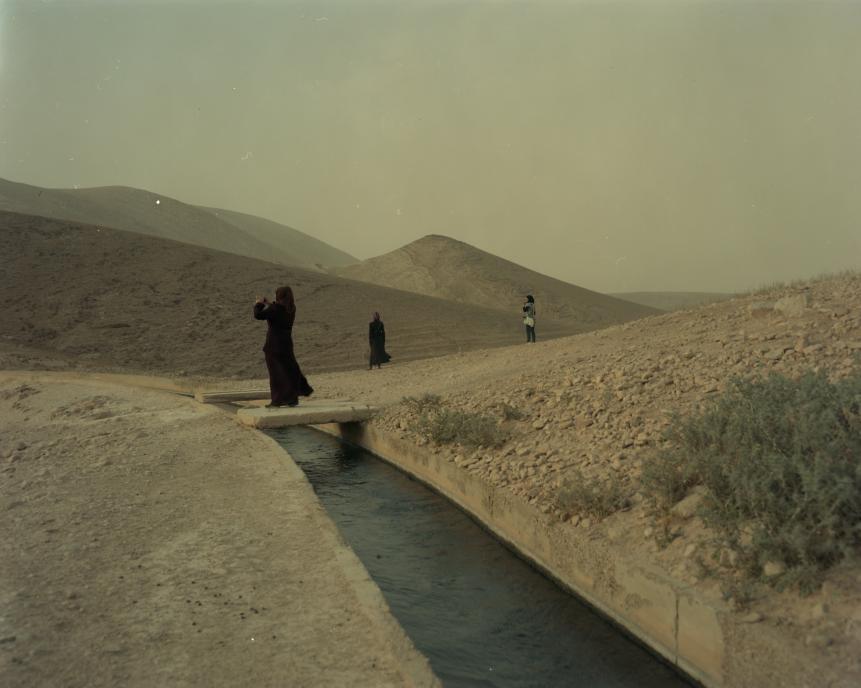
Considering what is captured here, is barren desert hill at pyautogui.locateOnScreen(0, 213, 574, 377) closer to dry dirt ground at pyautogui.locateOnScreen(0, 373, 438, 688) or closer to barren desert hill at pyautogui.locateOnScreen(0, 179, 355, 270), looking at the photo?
dry dirt ground at pyautogui.locateOnScreen(0, 373, 438, 688)

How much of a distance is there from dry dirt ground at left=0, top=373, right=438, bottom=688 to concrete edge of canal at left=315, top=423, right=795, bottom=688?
1.63 m

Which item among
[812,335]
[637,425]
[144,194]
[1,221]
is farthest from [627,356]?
[144,194]

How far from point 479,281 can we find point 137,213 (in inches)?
2041

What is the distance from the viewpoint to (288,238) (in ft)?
457

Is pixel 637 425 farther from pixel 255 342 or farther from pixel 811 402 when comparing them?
pixel 255 342

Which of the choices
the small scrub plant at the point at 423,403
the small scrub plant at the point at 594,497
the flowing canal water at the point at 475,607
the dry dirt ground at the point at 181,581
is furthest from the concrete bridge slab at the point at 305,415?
the small scrub plant at the point at 594,497

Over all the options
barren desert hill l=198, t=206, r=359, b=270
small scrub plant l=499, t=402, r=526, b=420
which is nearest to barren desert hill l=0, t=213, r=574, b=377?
small scrub plant l=499, t=402, r=526, b=420

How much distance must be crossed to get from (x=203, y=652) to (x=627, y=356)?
25.3 feet

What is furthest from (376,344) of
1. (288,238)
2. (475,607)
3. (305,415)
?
(288,238)

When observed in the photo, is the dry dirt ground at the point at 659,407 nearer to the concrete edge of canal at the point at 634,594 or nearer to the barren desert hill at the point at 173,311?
the concrete edge of canal at the point at 634,594

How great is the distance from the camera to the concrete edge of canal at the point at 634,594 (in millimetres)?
3818

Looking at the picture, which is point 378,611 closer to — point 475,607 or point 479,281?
point 475,607

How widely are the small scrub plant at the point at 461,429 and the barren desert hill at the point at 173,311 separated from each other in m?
13.1

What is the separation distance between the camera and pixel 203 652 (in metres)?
3.57
